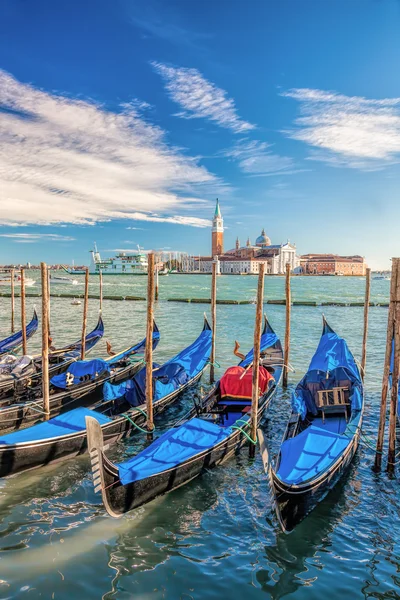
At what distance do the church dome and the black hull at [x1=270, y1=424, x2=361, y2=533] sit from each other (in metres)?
120

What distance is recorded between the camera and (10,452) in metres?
4.80

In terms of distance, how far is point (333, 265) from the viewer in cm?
11412

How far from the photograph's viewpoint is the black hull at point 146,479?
3.90 m

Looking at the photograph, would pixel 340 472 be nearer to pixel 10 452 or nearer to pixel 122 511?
pixel 122 511

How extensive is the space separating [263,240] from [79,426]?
12062cm

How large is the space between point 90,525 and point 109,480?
0.62 meters

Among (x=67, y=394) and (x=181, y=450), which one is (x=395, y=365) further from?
(x=67, y=394)

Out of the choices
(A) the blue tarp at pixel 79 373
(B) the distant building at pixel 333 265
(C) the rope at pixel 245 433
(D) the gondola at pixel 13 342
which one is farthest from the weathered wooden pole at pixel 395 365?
(B) the distant building at pixel 333 265

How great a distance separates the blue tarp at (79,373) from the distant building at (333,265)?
112 m

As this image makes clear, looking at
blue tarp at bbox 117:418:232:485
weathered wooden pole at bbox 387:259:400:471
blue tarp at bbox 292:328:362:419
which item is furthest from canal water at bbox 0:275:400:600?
blue tarp at bbox 292:328:362:419

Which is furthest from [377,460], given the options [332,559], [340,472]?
[332,559]

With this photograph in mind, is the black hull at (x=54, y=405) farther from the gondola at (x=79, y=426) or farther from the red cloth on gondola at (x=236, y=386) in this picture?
the red cloth on gondola at (x=236, y=386)

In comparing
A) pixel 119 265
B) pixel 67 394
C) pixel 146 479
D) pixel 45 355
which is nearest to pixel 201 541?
pixel 146 479

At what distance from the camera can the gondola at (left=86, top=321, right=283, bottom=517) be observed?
13.0ft
